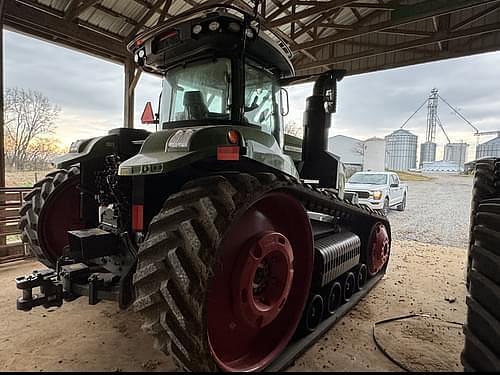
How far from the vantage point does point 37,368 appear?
2188mm

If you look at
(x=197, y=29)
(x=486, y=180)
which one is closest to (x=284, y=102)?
(x=197, y=29)

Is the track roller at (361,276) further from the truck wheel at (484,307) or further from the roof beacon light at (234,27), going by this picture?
the roof beacon light at (234,27)

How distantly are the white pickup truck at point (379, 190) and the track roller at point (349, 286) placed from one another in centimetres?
596

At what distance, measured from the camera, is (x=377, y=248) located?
13.6 ft

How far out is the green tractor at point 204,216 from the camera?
5.30ft

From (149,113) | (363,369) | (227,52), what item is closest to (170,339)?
(363,369)

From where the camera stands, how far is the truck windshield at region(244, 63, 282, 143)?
2514 millimetres

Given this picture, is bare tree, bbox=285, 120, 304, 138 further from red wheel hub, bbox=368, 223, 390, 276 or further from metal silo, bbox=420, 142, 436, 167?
metal silo, bbox=420, 142, 436, 167

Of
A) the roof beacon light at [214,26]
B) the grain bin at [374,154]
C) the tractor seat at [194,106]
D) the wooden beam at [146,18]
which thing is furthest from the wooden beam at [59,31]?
the grain bin at [374,154]

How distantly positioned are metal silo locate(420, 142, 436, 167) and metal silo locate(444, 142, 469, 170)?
875mm

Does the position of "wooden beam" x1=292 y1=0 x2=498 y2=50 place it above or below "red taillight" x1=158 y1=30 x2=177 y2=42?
above

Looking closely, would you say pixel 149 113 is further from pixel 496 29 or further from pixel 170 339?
pixel 496 29

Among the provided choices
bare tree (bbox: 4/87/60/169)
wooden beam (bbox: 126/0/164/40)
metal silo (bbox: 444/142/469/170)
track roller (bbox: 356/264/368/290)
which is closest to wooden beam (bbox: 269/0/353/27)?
wooden beam (bbox: 126/0/164/40)

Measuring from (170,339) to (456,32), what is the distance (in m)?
6.56
